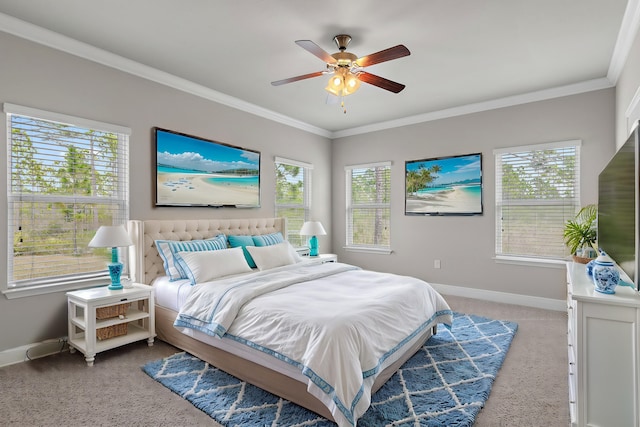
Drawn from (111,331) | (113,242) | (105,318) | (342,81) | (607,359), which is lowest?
(111,331)

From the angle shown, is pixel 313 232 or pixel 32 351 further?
pixel 313 232

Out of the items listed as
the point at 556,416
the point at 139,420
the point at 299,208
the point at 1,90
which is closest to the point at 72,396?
the point at 139,420

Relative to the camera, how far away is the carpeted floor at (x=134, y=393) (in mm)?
2078

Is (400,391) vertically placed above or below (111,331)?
below

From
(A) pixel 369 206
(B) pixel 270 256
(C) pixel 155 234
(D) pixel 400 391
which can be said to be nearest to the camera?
(D) pixel 400 391

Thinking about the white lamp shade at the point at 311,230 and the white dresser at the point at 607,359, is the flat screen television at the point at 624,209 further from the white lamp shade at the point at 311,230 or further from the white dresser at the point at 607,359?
the white lamp shade at the point at 311,230

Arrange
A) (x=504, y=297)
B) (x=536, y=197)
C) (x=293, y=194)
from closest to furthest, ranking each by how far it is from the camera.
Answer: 1. (x=536, y=197)
2. (x=504, y=297)
3. (x=293, y=194)

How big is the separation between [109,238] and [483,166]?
4.57 metres

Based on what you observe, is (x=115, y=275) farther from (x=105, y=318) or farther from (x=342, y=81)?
(x=342, y=81)

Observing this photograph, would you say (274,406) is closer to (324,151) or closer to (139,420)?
(139,420)

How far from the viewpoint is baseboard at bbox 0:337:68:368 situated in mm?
2746

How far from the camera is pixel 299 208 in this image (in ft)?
18.7

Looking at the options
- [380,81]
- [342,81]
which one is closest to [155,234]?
[342,81]

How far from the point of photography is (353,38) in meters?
2.96
